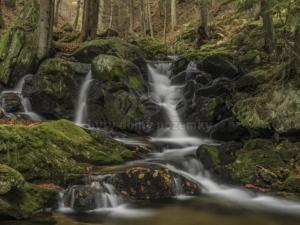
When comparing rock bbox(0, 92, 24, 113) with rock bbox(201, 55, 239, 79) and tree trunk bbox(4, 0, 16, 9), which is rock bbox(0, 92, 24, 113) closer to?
rock bbox(201, 55, 239, 79)

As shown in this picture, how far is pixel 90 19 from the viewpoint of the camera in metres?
20.7

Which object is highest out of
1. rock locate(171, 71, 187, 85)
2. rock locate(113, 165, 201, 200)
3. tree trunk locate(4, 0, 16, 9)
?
tree trunk locate(4, 0, 16, 9)

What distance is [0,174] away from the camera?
314 inches

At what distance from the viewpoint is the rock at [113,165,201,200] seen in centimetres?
979

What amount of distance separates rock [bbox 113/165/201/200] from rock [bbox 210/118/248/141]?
13.7 feet

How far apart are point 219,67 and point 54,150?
8488 millimetres

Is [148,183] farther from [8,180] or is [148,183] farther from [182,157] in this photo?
[8,180]

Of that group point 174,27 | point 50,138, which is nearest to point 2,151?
point 50,138

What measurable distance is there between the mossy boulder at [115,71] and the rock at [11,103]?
126 inches

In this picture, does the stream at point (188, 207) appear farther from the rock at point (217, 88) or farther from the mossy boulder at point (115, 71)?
the mossy boulder at point (115, 71)

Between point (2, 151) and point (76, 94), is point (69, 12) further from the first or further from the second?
point (2, 151)

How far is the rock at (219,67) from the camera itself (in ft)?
54.0

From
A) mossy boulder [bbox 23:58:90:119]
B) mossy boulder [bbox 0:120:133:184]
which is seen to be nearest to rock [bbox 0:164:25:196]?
mossy boulder [bbox 0:120:133:184]

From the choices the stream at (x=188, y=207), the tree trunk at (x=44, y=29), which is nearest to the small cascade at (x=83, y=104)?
the tree trunk at (x=44, y=29)
